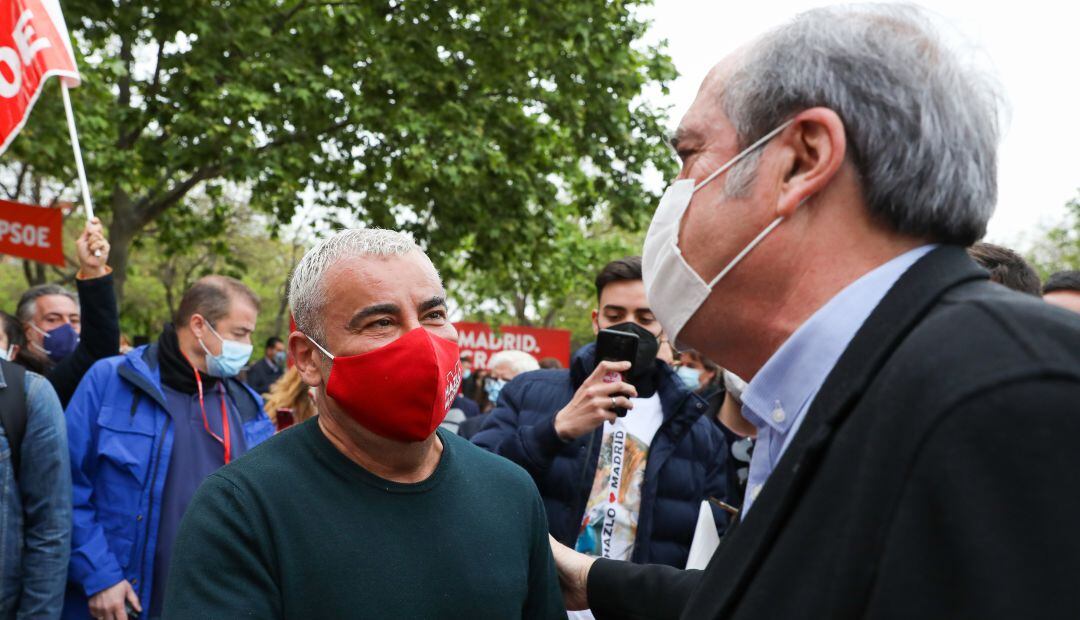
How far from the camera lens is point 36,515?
13.2ft

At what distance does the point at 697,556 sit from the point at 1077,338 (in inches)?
74.3

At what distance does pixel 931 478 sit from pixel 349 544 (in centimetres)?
147

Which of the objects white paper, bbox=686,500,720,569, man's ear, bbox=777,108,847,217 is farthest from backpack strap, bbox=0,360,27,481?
man's ear, bbox=777,108,847,217

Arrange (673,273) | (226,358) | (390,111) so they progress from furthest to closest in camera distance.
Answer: (390,111)
(226,358)
(673,273)

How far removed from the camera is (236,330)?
5.01 meters

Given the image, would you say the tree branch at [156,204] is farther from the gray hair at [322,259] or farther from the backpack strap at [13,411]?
the gray hair at [322,259]

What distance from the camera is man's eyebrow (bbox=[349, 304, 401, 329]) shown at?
96.1 inches

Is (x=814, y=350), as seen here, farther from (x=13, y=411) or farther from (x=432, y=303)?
(x=13, y=411)

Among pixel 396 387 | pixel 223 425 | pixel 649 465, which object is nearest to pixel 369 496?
pixel 396 387

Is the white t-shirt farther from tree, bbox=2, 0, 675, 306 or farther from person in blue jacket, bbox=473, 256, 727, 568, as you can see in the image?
tree, bbox=2, 0, 675, 306

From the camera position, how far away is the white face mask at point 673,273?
5.18 ft

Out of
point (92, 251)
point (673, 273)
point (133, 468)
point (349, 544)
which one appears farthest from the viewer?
point (92, 251)

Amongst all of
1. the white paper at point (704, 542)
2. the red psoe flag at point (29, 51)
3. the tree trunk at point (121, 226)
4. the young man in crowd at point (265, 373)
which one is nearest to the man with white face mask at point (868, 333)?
the white paper at point (704, 542)

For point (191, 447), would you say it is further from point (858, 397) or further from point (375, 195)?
point (375, 195)
